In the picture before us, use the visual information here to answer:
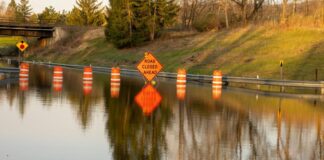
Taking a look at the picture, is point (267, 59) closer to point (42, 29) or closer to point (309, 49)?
point (309, 49)

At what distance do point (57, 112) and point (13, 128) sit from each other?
12.9 feet

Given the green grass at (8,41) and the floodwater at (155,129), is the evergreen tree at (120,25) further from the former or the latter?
the green grass at (8,41)

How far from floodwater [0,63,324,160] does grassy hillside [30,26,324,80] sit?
70.4 ft

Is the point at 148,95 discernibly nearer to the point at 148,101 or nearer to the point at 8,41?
the point at 148,101

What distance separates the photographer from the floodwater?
11.5 m

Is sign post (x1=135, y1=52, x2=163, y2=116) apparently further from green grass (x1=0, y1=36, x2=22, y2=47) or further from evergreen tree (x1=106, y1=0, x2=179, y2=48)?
green grass (x1=0, y1=36, x2=22, y2=47)

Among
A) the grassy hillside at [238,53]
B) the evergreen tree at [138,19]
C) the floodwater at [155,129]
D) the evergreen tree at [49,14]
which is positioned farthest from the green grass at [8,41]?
the floodwater at [155,129]

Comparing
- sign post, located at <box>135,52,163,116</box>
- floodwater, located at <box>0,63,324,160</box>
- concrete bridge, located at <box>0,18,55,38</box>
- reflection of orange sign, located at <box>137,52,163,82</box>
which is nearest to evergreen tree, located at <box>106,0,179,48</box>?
concrete bridge, located at <box>0,18,55,38</box>

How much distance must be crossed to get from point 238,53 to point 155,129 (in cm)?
3952

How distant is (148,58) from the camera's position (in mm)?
31156

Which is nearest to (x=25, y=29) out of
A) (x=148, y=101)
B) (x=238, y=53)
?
(x=238, y=53)

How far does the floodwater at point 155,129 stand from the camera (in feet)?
37.8

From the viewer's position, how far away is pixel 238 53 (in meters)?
53.6

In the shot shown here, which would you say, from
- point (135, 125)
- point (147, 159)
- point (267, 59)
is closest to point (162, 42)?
point (267, 59)
